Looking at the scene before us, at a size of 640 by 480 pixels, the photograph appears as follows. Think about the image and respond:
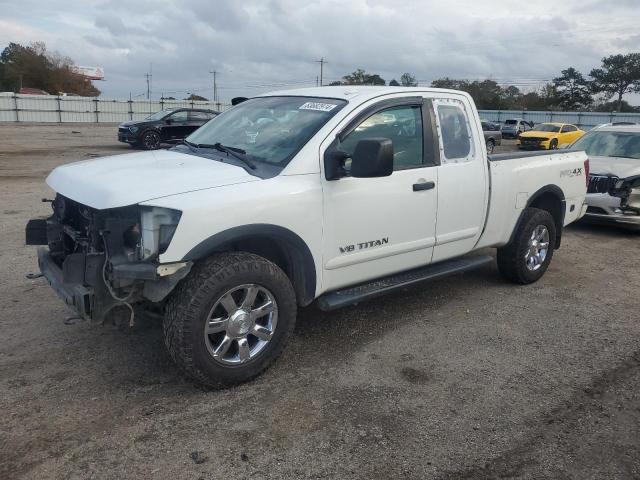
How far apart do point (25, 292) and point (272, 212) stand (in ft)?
9.99

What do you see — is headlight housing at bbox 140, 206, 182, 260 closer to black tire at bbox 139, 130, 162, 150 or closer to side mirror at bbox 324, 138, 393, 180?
side mirror at bbox 324, 138, 393, 180

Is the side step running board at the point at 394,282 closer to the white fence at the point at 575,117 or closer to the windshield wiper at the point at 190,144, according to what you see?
the windshield wiper at the point at 190,144

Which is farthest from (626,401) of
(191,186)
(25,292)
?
(25,292)

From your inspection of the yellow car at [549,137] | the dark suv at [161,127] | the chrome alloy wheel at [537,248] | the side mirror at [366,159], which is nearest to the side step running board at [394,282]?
the chrome alloy wheel at [537,248]

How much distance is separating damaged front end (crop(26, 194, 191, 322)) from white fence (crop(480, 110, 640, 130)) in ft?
148

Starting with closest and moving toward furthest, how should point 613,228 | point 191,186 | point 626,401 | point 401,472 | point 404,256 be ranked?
point 401,472 → point 191,186 → point 626,401 → point 404,256 → point 613,228

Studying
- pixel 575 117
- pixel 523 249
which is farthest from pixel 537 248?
pixel 575 117

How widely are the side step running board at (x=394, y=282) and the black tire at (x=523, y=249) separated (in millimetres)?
440

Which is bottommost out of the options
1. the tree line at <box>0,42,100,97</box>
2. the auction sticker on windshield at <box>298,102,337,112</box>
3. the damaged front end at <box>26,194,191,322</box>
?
the damaged front end at <box>26,194,191,322</box>

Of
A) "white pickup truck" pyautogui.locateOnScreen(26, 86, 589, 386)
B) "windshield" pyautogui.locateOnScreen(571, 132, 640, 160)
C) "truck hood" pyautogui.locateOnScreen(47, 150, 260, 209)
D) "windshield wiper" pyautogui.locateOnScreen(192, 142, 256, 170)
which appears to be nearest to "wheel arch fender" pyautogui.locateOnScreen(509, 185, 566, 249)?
"white pickup truck" pyautogui.locateOnScreen(26, 86, 589, 386)

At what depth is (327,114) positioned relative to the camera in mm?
4059

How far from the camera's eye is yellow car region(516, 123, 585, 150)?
28125 millimetres

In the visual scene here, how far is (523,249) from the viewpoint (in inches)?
219

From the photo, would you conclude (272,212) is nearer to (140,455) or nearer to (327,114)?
(327,114)
